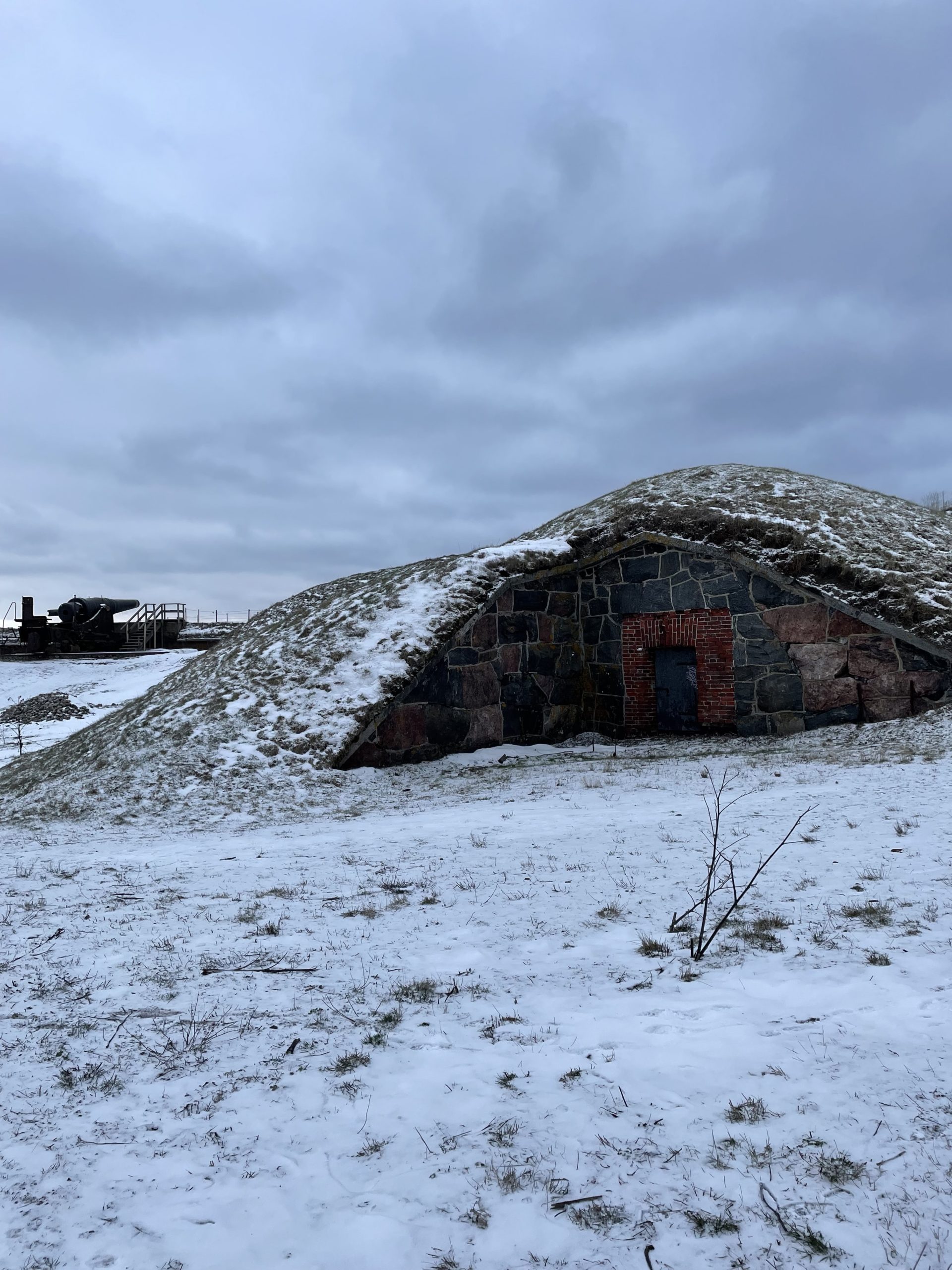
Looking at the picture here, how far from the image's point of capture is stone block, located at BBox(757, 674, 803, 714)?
11.4m

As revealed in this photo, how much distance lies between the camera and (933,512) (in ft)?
49.1

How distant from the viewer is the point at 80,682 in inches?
921

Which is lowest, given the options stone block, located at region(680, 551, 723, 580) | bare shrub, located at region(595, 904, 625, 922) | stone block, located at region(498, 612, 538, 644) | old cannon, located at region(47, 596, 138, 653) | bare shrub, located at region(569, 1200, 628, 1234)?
bare shrub, located at region(569, 1200, 628, 1234)

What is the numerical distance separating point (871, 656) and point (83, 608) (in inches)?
1081

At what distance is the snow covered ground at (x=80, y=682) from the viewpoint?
1720 centimetres

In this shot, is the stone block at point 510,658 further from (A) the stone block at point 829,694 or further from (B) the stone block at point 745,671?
(A) the stone block at point 829,694

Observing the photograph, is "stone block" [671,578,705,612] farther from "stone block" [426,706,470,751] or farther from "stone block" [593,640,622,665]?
"stone block" [426,706,470,751]

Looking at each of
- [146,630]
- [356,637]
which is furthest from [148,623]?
[356,637]

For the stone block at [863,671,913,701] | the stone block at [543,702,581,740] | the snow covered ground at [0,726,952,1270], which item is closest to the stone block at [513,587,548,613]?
the stone block at [543,702,581,740]

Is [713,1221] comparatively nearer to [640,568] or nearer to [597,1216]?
[597,1216]

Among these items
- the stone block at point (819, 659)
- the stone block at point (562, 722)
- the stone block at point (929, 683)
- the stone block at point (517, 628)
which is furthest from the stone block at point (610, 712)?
the stone block at point (929, 683)

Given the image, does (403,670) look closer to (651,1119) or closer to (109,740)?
(109,740)

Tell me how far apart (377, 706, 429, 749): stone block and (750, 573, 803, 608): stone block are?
5184 mm

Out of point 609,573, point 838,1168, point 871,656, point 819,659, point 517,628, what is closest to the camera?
point 838,1168
